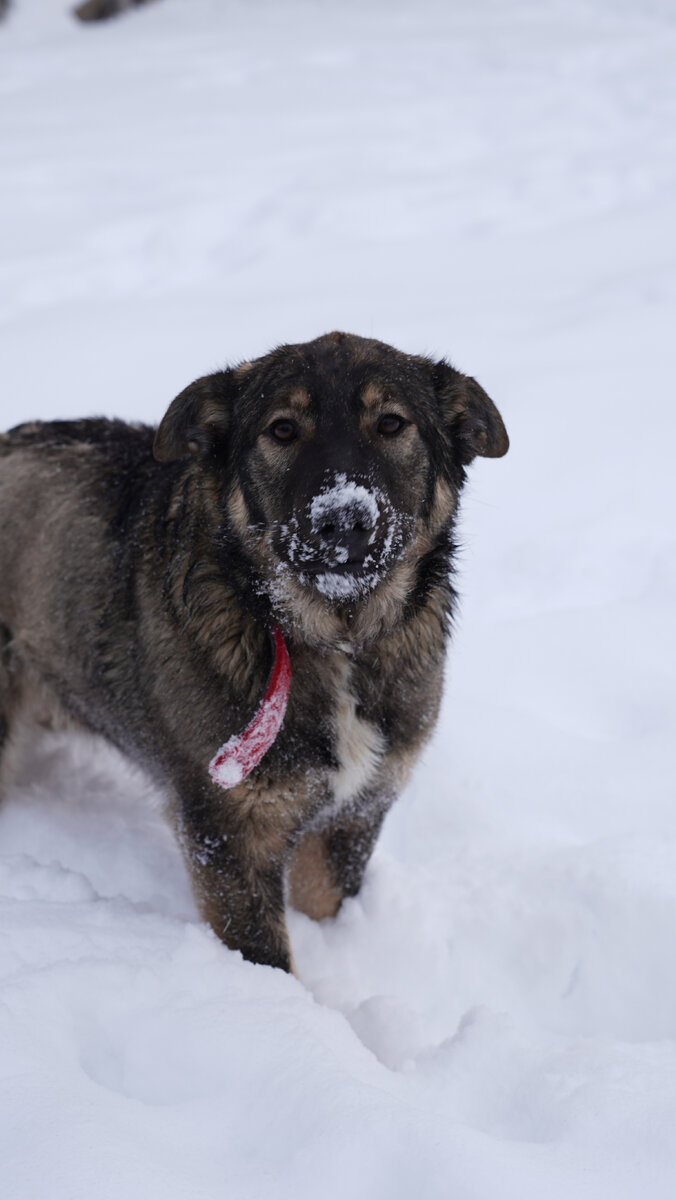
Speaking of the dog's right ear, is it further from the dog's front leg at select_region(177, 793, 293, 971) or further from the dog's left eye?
the dog's front leg at select_region(177, 793, 293, 971)

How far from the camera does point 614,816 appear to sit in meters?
3.53

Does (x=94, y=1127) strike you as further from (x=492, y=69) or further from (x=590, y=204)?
(x=492, y=69)

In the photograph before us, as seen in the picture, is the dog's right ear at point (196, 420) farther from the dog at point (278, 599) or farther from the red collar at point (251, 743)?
the red collar at point (251, 743)

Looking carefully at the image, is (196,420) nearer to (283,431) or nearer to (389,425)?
(283,431)

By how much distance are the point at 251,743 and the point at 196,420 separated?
0.91 m

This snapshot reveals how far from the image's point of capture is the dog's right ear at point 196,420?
2697mm

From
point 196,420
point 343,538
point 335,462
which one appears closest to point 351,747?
point 343,538

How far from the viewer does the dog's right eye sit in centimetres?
261

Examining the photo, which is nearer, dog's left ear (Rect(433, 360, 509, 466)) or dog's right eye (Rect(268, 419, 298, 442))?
dog's right eye (Rect(268, 419, 298, 442))

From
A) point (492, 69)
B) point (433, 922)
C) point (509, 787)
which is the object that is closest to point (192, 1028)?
point (433, 922)

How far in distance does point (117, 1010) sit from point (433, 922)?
4.23 feet

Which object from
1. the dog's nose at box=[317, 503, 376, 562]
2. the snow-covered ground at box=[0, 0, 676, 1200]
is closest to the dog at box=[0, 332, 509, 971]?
the dog's nose at box=[317, 503, 376, 562]

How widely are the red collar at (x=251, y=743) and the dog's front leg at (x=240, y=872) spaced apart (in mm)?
183

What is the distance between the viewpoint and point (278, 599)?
8.73ft
